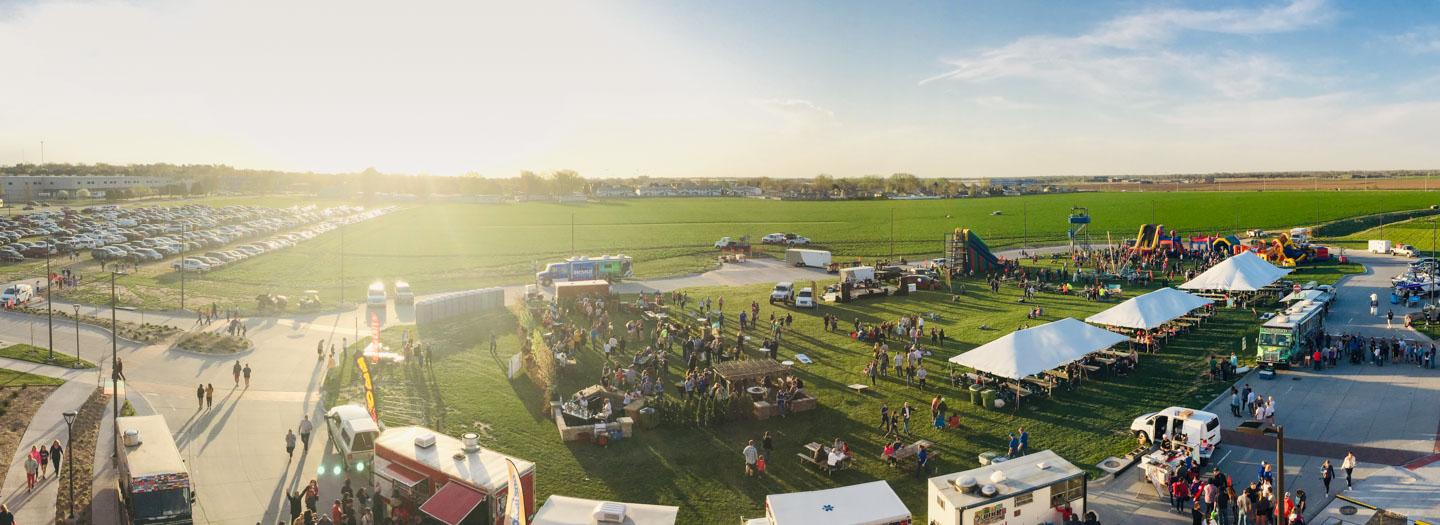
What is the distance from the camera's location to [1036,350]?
25203 millimetres

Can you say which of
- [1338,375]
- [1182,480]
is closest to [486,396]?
[1182,480]

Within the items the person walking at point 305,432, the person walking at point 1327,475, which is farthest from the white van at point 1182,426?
the person walking at point 305,432

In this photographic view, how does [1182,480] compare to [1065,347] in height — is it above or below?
below

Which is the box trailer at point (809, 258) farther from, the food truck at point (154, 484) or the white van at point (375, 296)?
the food truck at point (154, 484)

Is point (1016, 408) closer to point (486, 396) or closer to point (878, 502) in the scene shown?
point (878, 502)

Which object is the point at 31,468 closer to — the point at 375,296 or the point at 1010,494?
the point at 1010,494

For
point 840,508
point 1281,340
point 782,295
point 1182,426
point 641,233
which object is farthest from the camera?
point 641,233

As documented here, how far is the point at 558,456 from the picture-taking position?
20.9 metres

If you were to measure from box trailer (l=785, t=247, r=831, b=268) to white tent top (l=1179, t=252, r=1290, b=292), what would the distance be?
84.2 feet

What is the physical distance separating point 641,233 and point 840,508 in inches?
3379

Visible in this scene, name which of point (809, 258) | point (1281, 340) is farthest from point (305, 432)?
point (809, 258)

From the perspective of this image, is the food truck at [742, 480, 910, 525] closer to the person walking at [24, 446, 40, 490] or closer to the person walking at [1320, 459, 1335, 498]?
the person walking at [1320, 459, 1335, 498]

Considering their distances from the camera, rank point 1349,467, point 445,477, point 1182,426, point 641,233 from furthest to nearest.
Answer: point 641,233 < point 1182,426 < point 1349,467 < point 445,477

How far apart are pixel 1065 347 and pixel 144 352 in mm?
36015
